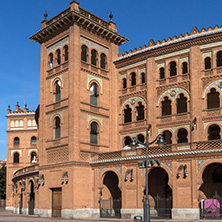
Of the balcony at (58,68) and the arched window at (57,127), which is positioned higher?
the balcony at (58,68)

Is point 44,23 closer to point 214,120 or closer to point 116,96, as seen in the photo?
point 116,96

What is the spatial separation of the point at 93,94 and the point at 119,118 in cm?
387

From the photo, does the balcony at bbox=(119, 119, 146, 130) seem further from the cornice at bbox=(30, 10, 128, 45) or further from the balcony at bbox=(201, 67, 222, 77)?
the cornice at bbox=(30, 10, 128, 45)

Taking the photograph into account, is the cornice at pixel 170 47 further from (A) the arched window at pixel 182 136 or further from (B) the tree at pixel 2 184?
(B) the tree at pixel 2 184

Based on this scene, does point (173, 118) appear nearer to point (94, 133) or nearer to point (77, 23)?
point (94, 133)

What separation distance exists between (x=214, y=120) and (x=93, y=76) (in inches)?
515

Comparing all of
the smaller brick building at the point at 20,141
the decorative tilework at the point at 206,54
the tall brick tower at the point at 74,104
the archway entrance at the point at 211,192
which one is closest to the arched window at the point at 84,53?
the tall brick tower at the point at 74,104

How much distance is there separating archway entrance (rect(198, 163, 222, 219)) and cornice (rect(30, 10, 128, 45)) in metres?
18.2

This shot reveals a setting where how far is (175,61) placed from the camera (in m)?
37.0

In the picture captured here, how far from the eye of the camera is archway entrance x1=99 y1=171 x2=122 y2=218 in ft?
118

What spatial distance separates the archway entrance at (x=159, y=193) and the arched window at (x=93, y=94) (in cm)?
935

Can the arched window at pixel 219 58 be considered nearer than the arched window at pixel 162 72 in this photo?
Yes

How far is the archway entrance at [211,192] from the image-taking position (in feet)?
96.4

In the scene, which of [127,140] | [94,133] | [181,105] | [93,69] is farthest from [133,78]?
[94,133]
